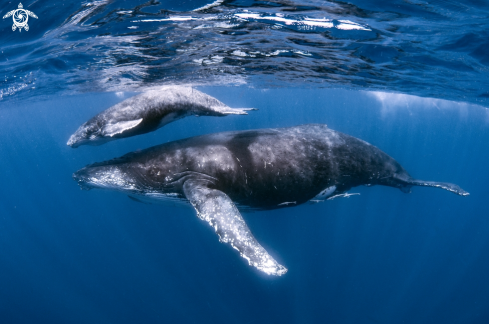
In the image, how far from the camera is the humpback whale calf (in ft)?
Result: 19.3

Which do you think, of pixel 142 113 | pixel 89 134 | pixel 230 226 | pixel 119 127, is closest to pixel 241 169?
pixel 230 226

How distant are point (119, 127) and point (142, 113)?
60cm

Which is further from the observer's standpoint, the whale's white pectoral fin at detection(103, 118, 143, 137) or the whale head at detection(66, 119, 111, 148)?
the whale head at detection(66, 119, 111, 148)

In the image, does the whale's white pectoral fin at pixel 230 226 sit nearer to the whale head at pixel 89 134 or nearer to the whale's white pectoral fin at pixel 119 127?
the whale's white pectoral fin at pixel 119 127

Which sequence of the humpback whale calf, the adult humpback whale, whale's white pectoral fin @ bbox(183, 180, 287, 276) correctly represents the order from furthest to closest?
1. the adult humpback whale
2. the humpback whale calf
3. whale's white pectoral fin @ bbox(183, 180, 287, 276)

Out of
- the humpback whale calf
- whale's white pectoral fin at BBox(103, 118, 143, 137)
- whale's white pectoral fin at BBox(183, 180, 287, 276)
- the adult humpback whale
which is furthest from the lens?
the adult humpback whale

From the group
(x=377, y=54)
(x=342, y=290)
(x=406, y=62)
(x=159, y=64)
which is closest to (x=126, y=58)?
(x=159, y=64)

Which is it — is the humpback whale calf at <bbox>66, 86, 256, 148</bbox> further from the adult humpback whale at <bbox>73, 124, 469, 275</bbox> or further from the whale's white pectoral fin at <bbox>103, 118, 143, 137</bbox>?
the adult humpback whale at <bbox>73, 124, 469, 275</bbox>

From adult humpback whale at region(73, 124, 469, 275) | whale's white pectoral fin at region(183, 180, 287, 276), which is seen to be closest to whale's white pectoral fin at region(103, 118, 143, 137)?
adult humpback whale at region(73, 124, 469, 275)

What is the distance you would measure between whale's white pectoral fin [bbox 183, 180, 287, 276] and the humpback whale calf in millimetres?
1931

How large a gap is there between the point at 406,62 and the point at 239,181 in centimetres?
1201

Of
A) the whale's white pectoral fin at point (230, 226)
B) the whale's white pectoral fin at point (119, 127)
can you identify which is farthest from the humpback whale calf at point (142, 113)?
the whale's white pectoral fin at point (230, 226)

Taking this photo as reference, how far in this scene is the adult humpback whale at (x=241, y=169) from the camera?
623cm

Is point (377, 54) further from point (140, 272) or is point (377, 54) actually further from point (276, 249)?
point (140, 272)
